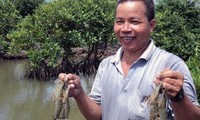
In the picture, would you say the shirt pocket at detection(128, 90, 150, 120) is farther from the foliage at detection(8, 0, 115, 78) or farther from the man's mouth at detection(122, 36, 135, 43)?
the foliage at detection(8, 0, 115, 78)

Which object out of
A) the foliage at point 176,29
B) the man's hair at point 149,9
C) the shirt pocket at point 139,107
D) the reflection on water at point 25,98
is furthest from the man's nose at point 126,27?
the foliage at point 176,29

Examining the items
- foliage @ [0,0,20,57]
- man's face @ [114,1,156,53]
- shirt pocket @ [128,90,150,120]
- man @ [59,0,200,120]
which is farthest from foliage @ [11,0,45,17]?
shirt pocket @ [128,90,150,120]

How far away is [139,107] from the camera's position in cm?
257

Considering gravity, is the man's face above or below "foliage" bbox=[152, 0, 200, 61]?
above

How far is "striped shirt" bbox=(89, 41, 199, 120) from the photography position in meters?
2.51

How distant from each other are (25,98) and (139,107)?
1092cm

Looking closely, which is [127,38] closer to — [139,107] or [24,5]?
[139,107]

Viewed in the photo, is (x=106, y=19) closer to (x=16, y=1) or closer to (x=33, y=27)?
(x=33, y=27)

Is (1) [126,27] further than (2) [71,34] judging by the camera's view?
No

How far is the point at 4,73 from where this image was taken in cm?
1739

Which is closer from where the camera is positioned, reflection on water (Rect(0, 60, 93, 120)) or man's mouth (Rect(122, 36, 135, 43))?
man's mouth (Rect(122, 36, 135, 43))

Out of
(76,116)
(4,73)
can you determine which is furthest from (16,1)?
(76,116)

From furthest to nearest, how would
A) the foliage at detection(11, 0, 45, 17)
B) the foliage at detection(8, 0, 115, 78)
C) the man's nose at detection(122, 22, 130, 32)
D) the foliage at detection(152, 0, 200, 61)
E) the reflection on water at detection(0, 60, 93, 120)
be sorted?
the foliage at detection(11, 0, 45, 17) < the foliage at detection(152, 0, 200, 61) < the foliage at detection(8, 0, 115, 78) < the reflection on water at detection(0, 60, 93, 120) < the man's nose at detection(122, 22, 130, 32)

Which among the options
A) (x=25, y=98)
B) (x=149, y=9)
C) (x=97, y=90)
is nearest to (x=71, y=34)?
(x=25, y=98)
